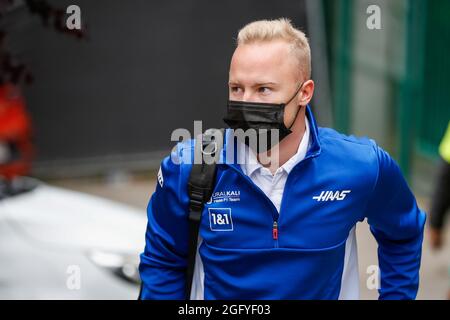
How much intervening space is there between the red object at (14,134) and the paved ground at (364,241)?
129 centimetres

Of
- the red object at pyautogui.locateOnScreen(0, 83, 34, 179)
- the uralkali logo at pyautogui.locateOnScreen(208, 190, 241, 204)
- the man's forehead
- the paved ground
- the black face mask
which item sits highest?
the man's forehead

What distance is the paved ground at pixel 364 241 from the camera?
21.7 ft

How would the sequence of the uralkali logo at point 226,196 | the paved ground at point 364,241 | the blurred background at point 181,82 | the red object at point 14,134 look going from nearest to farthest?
the uralkali logo at point 226,196 < the paved ground at point 364,241 < the red object at point 14,134 < the blurred background at point 181,82

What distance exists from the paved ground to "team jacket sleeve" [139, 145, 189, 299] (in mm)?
1569

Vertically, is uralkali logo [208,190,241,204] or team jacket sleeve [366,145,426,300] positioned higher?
uralkali logo [208,190,241,204]

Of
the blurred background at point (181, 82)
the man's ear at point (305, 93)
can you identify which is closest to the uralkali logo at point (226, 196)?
the man's ear at point (305, 93)

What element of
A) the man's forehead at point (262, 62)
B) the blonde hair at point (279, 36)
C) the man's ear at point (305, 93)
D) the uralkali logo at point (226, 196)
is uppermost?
the blonde hair at point (279, 36)

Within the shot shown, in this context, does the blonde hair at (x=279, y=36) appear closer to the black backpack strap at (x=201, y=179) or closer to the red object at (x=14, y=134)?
the black backpack strap at (x=201, y=179)

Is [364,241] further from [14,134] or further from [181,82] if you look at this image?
[181,82]

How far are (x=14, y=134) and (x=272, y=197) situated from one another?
5.86 meters

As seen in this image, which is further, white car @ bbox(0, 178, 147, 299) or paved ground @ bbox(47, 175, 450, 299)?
paved ground @ bbox(47, 175, 450, 299)

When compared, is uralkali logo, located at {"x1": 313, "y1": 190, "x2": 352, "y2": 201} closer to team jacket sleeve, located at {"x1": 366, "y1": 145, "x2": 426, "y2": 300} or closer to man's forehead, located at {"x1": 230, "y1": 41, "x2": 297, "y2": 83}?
team jacket sleeve, located at {"x1": 366, "y1": 145, "x2": 426, "y2": 300}

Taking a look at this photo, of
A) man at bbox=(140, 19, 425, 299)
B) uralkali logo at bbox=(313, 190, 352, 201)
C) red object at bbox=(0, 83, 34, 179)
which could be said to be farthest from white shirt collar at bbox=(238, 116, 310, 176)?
red object at bbox=(0, 83, 34, 179)

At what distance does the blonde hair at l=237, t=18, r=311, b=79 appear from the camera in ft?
8.87
